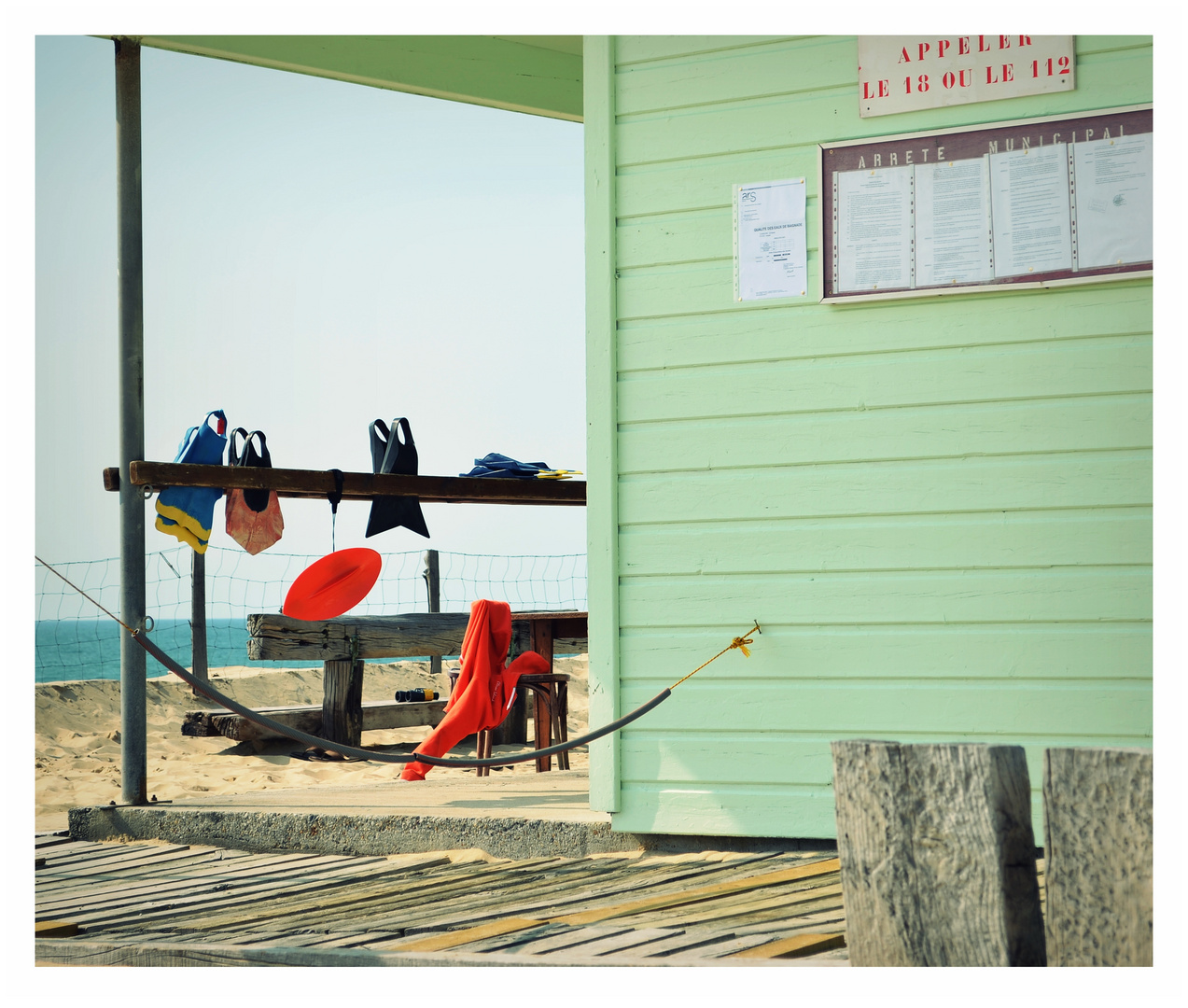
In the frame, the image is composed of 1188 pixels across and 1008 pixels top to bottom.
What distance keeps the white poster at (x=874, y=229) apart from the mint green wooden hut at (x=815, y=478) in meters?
0.09

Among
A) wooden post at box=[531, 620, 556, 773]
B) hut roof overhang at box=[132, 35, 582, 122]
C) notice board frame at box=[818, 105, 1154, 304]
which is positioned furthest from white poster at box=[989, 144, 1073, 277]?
wooden post at box=[531, 620, 556, 773]

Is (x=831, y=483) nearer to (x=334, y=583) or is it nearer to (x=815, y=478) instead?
(x=815, y=478)

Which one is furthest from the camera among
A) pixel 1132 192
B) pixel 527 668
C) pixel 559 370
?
pixel 559 370

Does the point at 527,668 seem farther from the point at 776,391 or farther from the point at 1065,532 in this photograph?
the point at 1065,532

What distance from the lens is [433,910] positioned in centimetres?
344

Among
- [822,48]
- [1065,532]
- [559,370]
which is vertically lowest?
[1065,532]

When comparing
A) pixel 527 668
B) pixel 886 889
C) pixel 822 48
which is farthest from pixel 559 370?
pixel 886 889

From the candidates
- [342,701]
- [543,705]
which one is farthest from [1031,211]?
[342,701]

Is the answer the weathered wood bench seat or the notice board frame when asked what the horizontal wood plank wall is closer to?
the notice board frame

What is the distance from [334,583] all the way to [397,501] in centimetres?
80

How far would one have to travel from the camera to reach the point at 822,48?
4066 mm

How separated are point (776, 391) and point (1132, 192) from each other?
4.21ft

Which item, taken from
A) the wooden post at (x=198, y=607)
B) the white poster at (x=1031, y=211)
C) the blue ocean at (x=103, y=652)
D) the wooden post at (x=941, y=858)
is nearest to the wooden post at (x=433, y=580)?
the wooden post at (x=198, y=607)

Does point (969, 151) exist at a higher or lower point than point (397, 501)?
higher
